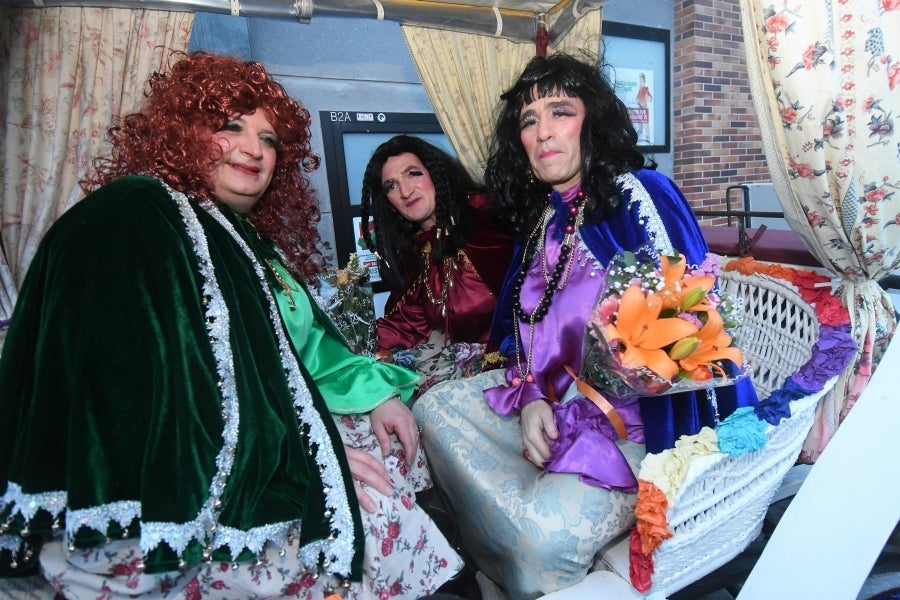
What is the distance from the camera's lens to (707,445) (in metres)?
1.20

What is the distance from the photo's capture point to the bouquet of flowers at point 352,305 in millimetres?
2410

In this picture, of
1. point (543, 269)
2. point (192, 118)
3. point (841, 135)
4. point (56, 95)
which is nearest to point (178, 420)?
point (192, 118)

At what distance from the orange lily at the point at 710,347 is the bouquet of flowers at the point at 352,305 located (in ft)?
5.11

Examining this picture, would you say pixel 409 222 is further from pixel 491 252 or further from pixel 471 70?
pixel 471 70

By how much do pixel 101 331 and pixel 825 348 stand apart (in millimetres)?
1859

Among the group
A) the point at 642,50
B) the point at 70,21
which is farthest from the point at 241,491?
the point at 642,50

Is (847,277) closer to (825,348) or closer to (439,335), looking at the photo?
(825,348)

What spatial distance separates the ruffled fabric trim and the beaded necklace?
2.11ft

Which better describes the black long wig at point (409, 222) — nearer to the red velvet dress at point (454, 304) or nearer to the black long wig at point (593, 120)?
the red velvet dress at point (454, 304)

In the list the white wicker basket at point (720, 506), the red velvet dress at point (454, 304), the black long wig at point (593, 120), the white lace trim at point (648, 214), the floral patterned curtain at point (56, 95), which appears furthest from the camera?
the red velvet dress at point (454, 304)

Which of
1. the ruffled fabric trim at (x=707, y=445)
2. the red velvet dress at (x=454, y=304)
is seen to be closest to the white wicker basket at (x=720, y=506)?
the ruffled fabric trim at (x=707, y=445)

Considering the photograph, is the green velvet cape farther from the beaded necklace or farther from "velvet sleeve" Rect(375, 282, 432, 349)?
"velvet sleeve" Rect(375, 282, 432, 349)

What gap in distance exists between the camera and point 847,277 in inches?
65.4

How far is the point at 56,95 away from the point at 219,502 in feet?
6.81
